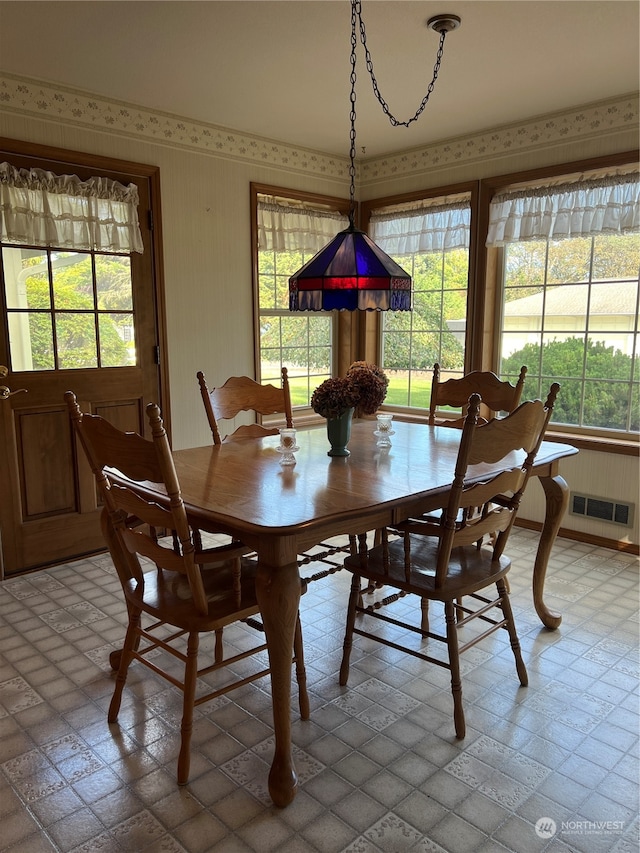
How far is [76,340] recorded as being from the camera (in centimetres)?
355

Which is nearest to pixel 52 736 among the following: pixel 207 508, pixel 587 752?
pixel 207 508

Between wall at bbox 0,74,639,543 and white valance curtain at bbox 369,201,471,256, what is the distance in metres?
0.18

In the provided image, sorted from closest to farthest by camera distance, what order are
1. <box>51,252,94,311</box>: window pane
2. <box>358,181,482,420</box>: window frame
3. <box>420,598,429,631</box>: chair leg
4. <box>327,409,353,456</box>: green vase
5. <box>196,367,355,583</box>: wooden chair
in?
1. <box>327,409,353,456</box>: green vase
2. <box>420,598,429,631</box>: chair leg
3. <box>196,367,355,583</box>: wooden chair
4. <box>51,252,94,311</box>: window pane
5. <box>358,181,482,420</box>: window frame

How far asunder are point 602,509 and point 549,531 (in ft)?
4.36

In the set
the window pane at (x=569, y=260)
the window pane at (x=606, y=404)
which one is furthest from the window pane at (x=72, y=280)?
the window pane at (x=606, y=404)

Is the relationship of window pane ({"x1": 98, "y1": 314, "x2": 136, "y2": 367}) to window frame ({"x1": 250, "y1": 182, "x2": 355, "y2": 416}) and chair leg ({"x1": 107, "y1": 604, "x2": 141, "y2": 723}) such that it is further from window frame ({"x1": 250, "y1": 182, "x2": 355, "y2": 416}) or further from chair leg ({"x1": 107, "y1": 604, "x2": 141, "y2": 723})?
chair leg ({"x1": 107, "y1": 604, "x2": 141, "y2": 723})

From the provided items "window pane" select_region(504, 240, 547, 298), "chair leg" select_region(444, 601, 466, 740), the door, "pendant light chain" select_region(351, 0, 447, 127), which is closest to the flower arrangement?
"chair leg" select_region(444, 601, 466, 740)

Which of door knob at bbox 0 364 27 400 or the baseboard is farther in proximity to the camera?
the baseboard

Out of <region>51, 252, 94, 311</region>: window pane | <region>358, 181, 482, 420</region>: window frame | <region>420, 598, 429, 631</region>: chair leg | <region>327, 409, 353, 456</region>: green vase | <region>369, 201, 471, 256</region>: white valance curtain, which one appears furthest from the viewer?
<region>369, 201, 471, 256</region>: white valance curtain

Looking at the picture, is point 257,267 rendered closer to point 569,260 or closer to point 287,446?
point 569,260

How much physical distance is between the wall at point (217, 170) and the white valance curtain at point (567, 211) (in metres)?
0.18

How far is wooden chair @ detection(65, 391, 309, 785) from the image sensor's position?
169cm

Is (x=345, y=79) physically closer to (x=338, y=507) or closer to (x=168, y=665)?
(x=338, y=507)

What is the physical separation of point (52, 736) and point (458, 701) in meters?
1.34
